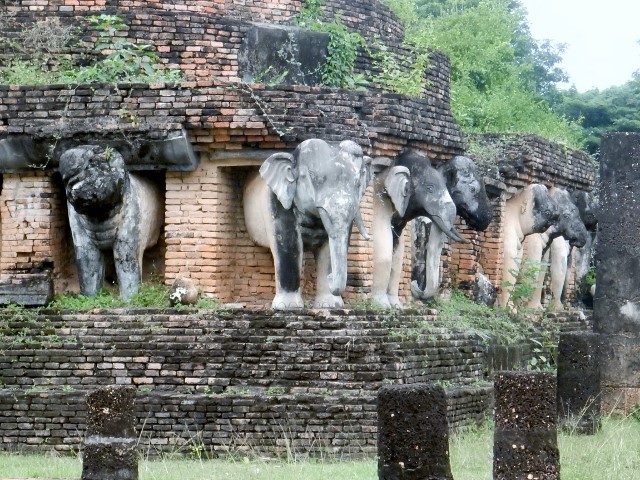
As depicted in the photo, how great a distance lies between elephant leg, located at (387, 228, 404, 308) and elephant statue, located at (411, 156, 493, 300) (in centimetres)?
52

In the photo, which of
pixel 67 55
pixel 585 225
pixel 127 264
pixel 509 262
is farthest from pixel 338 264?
pixel 585 225

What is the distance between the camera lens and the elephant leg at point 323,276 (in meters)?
15.3

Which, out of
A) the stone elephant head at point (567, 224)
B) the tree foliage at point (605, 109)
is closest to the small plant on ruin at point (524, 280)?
the stone elephant head at point (567, 224)

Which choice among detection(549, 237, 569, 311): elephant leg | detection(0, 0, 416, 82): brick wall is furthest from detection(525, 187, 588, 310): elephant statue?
detection(0, 0, 416, 82): brick wall

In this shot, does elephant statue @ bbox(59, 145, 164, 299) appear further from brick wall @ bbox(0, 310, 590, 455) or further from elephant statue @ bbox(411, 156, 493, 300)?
elephant statue @ bbox(411, 156, 493, 300)

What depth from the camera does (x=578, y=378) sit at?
1575 centimetres

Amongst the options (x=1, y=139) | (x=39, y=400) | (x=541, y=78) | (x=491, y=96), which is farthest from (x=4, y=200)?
(x=541, y=78)

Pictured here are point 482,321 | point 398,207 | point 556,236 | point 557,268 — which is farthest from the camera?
point 557,268

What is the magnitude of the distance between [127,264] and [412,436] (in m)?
5.50

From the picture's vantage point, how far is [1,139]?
1571 centimetres

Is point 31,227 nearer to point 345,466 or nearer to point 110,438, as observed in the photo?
point 345,466

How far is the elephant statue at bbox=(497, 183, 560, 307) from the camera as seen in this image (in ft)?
69.3

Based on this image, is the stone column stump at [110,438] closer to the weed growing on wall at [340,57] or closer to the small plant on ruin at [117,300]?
the small plant on ruin at [117,300]

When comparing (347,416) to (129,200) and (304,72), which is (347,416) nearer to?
(129,200)
